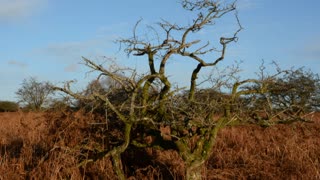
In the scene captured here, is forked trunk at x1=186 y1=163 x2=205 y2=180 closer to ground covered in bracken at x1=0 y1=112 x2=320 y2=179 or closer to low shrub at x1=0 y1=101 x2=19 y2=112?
ground covered in bracken at x1=0 y1=112 x2=320 y2=179

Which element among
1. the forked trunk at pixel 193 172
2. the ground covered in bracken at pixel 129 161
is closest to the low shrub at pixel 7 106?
the ground covered in bracken at pixel 129 161

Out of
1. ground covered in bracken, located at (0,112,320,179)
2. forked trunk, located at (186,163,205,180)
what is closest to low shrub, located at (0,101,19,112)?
ground covered in bracken, located at (0,112,320,179)

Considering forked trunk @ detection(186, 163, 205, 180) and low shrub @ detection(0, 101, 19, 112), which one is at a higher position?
low shrub @ detection(0, 101, 19, 112)

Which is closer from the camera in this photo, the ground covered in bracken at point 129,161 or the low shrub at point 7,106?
the ground covered in bracken at point 129,161

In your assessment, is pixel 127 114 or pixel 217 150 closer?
pixel 127 114

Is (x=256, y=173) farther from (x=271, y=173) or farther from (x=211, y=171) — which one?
(x=211, y=171)

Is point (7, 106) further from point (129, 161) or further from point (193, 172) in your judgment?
point (193, 172)

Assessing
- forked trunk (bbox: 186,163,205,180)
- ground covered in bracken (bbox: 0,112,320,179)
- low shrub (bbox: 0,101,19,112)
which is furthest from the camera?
low shrub (bbox: 0,101,19,112)

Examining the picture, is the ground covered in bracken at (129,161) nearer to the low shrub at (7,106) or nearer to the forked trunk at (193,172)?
the forked trunk at (193,172)

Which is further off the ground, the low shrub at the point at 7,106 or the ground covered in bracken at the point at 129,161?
the low shrub at the point at 7,106

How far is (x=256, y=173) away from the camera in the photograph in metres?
7.66

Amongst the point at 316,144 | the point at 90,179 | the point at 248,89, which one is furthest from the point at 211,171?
the point at 316,144

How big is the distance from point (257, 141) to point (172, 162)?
3400 mm

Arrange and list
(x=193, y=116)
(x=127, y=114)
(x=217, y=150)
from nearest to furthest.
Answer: (x=193, y=116) < (x=127, y=114) < (x=217, y=150)
